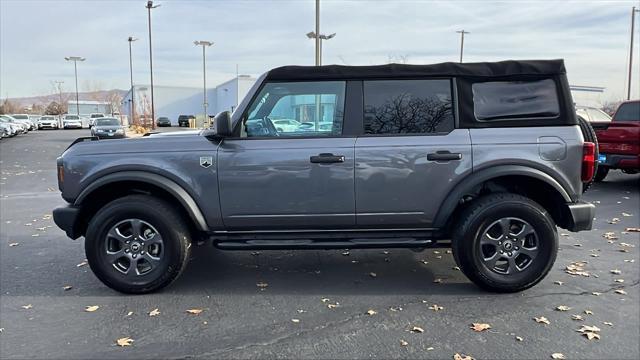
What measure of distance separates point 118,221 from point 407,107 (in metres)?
2.67

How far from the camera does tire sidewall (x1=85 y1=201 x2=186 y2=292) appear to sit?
14.4 ft

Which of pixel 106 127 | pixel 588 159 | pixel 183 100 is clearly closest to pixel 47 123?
pixel 106 127

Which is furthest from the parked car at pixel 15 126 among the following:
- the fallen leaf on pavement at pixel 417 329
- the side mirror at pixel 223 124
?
the fallen leaf on pavement at pixel 417 329

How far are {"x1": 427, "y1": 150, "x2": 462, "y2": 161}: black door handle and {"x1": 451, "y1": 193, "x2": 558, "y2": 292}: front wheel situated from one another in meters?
0.47

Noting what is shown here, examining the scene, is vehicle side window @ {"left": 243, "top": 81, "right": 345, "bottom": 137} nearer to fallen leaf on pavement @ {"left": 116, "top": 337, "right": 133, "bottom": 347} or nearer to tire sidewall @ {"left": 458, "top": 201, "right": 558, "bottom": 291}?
tire sidewall @ {"left": 458, "top": 201, "right": 558, "bottom": 291}

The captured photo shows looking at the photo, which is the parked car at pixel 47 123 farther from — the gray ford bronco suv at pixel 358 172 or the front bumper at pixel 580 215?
the front bumper at pixel 580 215

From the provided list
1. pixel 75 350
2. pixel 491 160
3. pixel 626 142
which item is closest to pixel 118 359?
pixel 75 350

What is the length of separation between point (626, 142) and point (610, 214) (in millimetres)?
2569

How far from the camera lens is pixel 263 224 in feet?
14.8

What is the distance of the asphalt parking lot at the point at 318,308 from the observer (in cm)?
347

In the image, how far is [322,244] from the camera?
447 centimetres

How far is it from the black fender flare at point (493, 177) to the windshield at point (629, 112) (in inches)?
313

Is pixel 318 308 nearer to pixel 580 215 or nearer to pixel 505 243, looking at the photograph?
pixel 505 243

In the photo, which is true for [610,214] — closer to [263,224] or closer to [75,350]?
[263,224]
